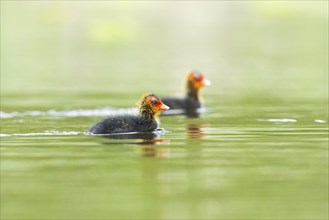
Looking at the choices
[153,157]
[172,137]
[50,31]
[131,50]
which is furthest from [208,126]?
[50,31]

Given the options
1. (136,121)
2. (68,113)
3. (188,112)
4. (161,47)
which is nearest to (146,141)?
(136,121)

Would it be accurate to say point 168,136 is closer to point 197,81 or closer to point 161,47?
point 197,81

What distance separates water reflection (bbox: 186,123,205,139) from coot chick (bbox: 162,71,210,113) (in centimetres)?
343

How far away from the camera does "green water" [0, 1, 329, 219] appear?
35.4ft

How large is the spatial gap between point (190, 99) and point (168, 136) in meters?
6.60

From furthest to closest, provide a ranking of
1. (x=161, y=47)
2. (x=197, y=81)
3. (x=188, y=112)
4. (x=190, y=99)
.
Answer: (x=161, y=47)
(x=197, y=81)
(x=190, y=99)
(x=188, y=112)

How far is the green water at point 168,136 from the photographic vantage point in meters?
10.8

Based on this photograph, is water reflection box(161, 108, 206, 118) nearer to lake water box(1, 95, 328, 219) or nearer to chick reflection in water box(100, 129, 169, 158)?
lake water box(1, 95, 328, 219)

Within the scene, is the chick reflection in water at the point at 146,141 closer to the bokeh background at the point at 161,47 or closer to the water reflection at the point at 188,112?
the water reflection at the point at 188,112

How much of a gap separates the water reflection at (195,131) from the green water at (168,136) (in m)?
0.02

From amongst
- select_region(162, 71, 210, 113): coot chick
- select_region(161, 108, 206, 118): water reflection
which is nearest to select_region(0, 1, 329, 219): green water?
select_region(161, 108, 206, 118): water reflection

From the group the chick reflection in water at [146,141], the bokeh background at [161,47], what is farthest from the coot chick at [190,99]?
the chick reflection in water at [146,141]

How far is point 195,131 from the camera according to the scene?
16891 millimetres

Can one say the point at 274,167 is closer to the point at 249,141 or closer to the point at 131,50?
the point at 249,141
